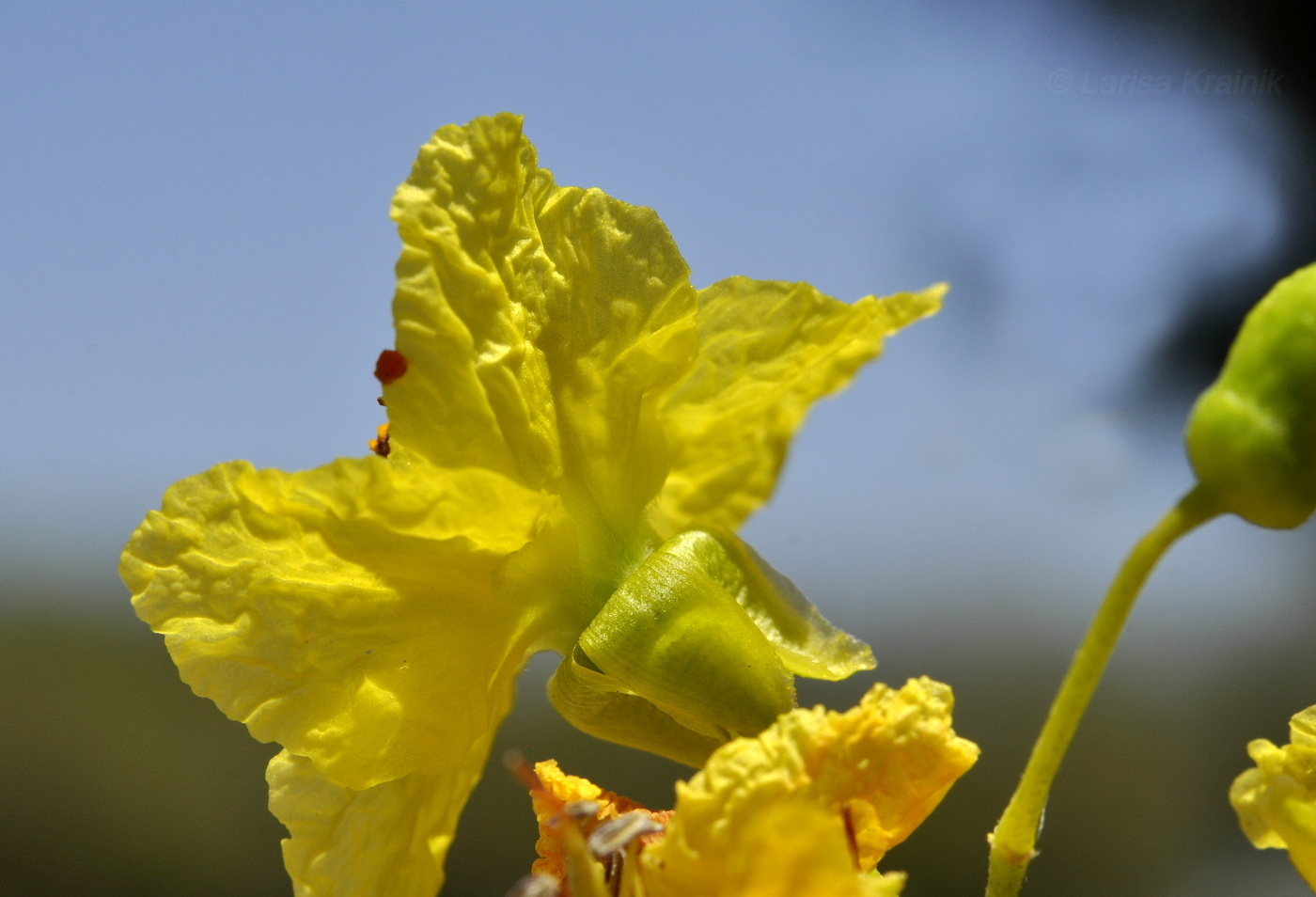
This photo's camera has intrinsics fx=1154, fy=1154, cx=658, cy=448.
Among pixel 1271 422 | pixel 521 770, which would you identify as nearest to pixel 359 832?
pixel 521 770

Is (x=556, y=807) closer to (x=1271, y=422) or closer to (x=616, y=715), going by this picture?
(x=616, y=715)

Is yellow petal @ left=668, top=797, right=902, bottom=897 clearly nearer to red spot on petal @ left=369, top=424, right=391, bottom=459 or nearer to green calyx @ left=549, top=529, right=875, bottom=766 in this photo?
green calyx @ left=549, top=529, right=875, bottom=766

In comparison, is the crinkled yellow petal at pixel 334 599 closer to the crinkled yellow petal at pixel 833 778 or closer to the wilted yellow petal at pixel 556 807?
the wilted yellow petal at pixel 556 807

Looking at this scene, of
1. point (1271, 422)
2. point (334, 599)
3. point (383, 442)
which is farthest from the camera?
point (383, 442)

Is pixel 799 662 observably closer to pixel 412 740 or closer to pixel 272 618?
pixel 412 740

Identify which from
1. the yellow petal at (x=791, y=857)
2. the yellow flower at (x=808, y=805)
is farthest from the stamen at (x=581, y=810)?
the yellow petal at (x=791, y=857)

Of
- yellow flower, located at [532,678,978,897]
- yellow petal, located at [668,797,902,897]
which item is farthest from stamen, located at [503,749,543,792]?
yellow petal, located at [668,797,902,897]
